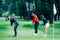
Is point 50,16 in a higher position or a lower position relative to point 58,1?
lower

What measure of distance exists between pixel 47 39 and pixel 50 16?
96.9ft

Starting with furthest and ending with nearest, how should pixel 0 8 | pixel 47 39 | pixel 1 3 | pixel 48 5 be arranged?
pixel 0 8
pixel 1 3
pixel 48 5
pixel 47 39

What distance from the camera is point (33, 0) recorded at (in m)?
47.9

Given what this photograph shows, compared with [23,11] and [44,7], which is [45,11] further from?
[23,11]

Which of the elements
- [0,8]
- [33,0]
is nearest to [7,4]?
[0,8]

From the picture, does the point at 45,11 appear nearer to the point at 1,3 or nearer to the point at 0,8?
the point at 1,3

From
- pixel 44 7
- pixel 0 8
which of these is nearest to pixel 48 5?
pixel 44 7

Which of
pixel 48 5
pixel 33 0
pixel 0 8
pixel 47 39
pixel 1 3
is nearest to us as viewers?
pixel 47 39

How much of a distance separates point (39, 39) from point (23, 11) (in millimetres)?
54940

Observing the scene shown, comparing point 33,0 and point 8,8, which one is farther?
point 8,8

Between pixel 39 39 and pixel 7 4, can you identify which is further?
pixel 7 4

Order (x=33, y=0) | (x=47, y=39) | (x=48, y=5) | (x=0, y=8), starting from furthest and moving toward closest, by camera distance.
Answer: (x=0, y=8)
(x=33, y=0)
(x=48, y=5)
(x=47, y=39)

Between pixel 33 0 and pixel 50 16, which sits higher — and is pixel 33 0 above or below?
above

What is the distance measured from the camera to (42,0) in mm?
45875
